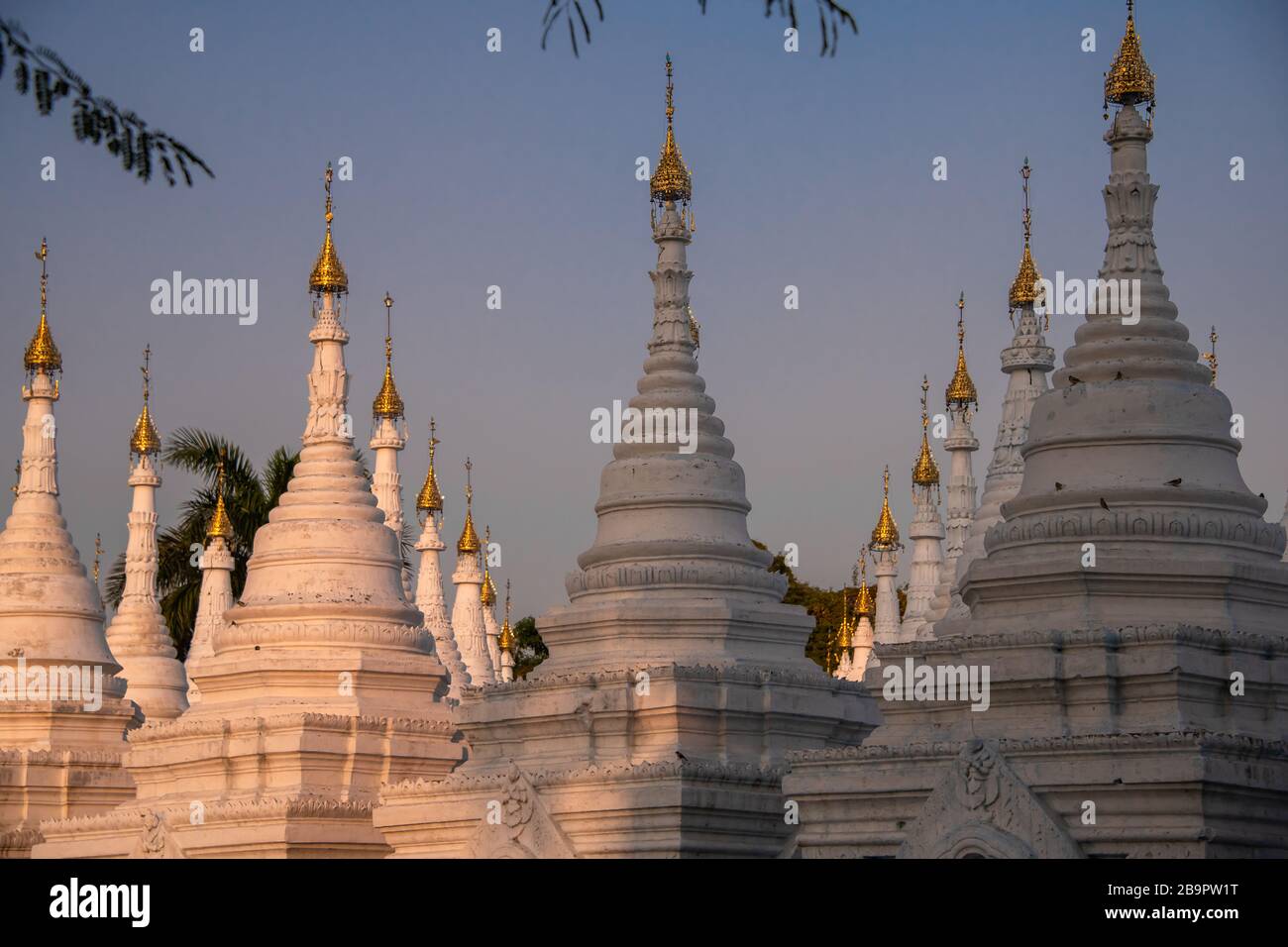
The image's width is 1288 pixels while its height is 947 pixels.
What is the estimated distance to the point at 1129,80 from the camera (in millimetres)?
33719

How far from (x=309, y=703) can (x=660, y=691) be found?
27.4 feet

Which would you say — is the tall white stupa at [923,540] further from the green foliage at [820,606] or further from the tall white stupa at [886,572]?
the green foliage at [820,606]

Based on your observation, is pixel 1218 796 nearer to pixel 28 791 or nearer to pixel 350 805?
pixel 350 805

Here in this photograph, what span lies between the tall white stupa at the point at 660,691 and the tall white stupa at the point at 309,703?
7.11ft

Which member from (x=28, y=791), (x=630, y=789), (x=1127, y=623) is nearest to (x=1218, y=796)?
(x=1127, y=623)

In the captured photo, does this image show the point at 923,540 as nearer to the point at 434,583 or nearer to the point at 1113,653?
the point at 434,583

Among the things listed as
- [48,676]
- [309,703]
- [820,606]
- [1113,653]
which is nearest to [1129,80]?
[1113,653]

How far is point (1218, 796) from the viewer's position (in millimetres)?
28016

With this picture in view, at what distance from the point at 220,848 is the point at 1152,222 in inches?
652

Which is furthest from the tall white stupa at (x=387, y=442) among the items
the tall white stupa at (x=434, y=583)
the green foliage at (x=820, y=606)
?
the green foliage at (x=820, y=606)

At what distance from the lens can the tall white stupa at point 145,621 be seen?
175 ft

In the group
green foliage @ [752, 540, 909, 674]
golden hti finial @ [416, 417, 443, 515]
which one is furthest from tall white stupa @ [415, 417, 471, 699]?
green foliage @ [752, 540, 909, 674]

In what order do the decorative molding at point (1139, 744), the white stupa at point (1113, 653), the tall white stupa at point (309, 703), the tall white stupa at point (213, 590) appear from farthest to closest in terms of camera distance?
the tall white stupa at point (213, 590) < the tall white stupa at point (309, 703) < the white stupa at point (1113, 653) < the decorative molding at point (1139, 744)

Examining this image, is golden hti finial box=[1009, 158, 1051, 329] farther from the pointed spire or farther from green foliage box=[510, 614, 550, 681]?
green foliage box=[510, 614, 550, 681]
